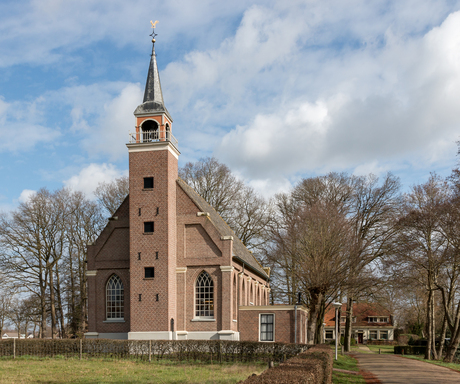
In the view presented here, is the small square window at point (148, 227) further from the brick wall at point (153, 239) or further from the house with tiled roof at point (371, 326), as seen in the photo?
the house with tiled roof at point (371, 326)

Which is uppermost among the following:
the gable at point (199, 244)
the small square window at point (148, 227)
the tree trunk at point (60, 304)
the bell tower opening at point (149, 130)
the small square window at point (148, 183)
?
the bell tower opening at point (149, 130)

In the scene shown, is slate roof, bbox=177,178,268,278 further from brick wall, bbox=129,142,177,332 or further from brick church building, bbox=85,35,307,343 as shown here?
brick wall, bbox=129,142,177,332

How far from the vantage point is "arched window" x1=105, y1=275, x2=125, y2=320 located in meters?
34.8

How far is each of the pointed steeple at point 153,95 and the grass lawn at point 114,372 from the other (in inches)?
719

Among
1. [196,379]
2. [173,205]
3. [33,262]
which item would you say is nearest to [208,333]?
[173,205]

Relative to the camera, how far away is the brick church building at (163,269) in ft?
108

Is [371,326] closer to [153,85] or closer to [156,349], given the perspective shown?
[153,85]

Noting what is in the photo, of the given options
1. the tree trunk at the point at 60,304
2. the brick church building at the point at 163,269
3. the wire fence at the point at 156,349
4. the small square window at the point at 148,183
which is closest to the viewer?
the wire fence at the point at 156,349

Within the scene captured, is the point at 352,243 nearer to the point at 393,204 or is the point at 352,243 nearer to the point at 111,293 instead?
the point at 393,204

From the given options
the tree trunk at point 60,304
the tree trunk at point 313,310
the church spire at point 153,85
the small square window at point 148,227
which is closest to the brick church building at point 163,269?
the small square window at point 148,227

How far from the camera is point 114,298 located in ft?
115

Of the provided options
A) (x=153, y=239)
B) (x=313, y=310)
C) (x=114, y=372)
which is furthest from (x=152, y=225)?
(x=114, y=372)

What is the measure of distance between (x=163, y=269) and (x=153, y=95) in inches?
525

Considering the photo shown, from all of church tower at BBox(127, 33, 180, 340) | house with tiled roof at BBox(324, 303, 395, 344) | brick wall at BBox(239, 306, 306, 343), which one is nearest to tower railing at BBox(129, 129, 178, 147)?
church tower at BBox(127, 33, 180, 340)
